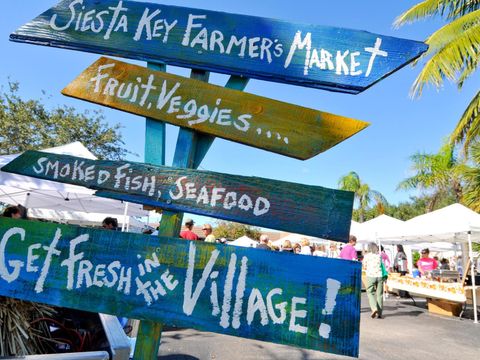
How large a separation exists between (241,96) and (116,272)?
0.96 meters

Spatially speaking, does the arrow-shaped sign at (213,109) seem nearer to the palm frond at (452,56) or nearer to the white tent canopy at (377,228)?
the palm frond at (452,56)

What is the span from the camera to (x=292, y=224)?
1350 mm

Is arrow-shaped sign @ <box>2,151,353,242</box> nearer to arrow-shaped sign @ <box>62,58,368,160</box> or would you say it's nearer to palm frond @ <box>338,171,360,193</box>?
arrow-shaped sign @ <box>62,58,368,160</box>

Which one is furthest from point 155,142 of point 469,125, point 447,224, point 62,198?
point 469,125

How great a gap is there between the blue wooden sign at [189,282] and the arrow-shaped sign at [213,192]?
0.14 meters

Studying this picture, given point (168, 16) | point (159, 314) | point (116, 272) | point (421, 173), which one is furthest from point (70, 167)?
point (421, 173)

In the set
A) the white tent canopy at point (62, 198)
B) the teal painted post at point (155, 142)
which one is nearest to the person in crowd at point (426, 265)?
the white tent canopy at point (62, 198)

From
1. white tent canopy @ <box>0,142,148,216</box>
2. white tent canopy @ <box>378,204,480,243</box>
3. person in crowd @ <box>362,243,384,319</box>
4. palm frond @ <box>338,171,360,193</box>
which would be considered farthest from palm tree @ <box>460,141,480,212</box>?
palm frond @ <box>338,171,360,193</box>

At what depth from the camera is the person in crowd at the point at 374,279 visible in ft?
25.1

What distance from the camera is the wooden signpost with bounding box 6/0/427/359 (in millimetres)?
1257

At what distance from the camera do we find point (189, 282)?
1.32m

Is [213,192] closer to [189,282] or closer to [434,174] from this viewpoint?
[189,282]

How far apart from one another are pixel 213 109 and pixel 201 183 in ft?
1.29

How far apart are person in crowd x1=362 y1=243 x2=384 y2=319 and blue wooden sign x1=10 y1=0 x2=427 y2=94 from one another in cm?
704
